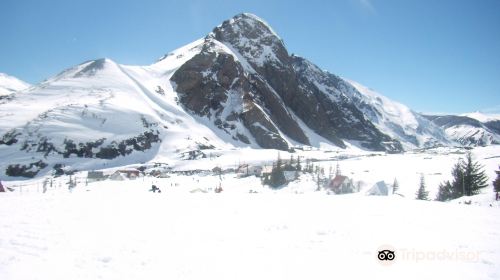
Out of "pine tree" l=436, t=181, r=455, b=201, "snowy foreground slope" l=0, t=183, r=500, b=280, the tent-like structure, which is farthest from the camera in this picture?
the tent-like structure

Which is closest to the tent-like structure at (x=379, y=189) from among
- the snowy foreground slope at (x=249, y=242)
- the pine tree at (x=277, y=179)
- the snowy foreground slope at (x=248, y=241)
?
the pine tree at (x=277, y=179)

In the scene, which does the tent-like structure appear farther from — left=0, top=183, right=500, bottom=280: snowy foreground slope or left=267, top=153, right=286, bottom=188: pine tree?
left=0, top=183, right=500, bottom=280: snowy foreground slope

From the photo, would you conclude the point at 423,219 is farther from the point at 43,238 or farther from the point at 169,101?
the point at 169,101

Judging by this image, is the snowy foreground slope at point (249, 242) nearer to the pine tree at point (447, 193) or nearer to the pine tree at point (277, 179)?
the pine tree at point (447, 193)

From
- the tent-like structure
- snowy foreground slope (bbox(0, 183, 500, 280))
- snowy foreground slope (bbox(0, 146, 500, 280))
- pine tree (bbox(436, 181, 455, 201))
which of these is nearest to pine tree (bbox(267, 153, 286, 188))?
the tent-like structure

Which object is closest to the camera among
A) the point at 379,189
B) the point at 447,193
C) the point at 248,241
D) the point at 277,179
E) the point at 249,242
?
the point at 249,242

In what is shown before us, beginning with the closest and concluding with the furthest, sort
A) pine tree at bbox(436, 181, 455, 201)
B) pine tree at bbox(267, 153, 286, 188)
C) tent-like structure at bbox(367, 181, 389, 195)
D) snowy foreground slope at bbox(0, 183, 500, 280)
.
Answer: snowy foreground slope at bbox(0, 183, 500, 280) → pine tree at bbox(436, 181, 455, 201) → tent-like structure at bbox(367, 181, 389, 195) → pine tree at bbox(267, 153, 286, 188)

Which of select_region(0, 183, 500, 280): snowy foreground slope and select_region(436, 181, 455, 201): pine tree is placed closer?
select_region(0, 183, 500, 280): snowy foreground slope

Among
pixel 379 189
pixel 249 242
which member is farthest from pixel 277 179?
pixel 249 242

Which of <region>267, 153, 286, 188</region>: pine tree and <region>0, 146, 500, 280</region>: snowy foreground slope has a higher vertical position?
<region>0, 146, 500, 280</region>: snowy foreground slope

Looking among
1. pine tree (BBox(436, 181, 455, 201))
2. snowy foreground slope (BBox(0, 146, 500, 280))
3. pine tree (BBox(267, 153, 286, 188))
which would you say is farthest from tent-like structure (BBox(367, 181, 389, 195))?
snowy foreground slope (BBox(0, 146, 500, 280))

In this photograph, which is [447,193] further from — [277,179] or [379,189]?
[277,179]

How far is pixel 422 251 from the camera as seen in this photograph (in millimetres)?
11992

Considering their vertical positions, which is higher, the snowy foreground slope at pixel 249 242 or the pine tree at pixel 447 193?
the snowy foreground slope at pixel 249 242
